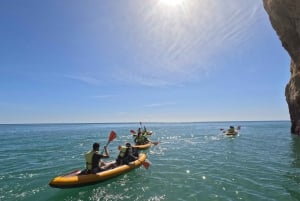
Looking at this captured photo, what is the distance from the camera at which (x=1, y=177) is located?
530 inches

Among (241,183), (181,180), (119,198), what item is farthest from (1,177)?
(241,183)

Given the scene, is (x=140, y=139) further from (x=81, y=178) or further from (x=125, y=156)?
(x=81, y=178)

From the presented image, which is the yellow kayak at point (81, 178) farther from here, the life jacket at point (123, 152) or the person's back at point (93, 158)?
the life jacket at point (123, 152)

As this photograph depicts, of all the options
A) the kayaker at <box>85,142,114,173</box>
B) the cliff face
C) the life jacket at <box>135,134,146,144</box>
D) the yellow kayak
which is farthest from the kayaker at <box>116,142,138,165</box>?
the cliff face

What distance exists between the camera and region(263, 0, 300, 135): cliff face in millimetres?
24453

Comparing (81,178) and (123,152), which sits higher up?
(123,152)

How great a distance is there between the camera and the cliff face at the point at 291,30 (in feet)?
80.2

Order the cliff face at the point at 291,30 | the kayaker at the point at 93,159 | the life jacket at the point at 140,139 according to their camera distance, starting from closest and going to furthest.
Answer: the kayaker at the point at 93,159 → the cliff face at the point at 291,30 → the life jacket at the point at 140,139

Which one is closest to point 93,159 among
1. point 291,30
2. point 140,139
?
point 140,139

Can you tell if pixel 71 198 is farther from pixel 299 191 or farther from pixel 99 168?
pixel 299 191

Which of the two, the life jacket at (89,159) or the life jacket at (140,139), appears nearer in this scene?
the life jacket at (89,159)

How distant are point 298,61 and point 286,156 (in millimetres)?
14427

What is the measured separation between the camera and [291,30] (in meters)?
27.5

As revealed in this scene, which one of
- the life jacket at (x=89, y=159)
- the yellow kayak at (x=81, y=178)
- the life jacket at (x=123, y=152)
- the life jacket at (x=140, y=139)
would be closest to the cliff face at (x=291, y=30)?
the life jacket at (x=140, y=139)
